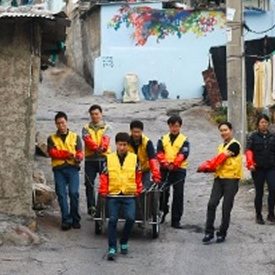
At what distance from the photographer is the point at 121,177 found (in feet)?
32.2

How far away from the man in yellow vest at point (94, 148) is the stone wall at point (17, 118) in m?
1.21

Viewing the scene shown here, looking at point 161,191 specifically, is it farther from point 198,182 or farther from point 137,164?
point 198,182

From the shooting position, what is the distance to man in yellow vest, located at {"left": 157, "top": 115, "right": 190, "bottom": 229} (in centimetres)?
1109

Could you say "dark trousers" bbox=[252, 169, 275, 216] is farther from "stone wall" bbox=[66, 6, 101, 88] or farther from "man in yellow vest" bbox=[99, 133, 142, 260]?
"stone wall" bbox=[66, 6, 101, 88]

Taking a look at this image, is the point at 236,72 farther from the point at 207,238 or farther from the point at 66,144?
the point at 207,238

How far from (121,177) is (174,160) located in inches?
58.0

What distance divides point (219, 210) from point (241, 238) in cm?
175

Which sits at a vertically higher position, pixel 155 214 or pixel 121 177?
pixel 121 177

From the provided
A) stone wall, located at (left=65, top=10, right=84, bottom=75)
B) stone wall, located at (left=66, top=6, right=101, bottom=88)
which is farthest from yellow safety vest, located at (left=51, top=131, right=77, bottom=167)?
stone wall, located at (left=65, top=10, right=84, bottom=75)

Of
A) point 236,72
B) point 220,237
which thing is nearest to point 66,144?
point 220,237

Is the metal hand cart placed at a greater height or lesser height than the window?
lesser

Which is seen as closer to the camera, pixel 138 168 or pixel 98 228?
pixel 138 168

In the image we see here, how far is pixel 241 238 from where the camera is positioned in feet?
35.4

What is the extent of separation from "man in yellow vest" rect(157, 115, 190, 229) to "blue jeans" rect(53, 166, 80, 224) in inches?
48.6
